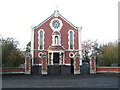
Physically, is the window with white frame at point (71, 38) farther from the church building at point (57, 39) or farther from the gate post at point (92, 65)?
the gate post at point (92, 65)

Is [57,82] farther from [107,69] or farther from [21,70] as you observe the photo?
[107,69]

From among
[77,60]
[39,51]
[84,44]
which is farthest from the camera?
[84,44]

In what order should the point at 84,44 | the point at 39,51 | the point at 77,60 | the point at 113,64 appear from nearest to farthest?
the point at 77,60, the point at 113,64, the point at 39,51, the point at 84,44

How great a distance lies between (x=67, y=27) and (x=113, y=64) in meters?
15.0

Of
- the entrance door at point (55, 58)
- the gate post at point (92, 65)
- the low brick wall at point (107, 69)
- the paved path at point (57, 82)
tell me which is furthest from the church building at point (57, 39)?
the paved path at point (57, 82)

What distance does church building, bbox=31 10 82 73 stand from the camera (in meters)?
29.2

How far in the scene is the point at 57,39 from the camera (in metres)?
30.0

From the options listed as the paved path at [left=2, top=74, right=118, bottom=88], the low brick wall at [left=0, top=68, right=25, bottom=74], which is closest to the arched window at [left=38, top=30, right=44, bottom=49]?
the low brick wall at [left=0, top=68, right=25, bottom=74]

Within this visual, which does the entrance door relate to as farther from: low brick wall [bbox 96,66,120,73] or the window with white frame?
low brick wall [bbox 96,66,120,73]

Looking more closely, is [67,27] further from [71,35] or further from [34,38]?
[34,38]

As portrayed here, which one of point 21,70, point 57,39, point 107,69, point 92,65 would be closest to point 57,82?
point 21,70

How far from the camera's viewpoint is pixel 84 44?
169ft

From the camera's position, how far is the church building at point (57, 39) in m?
29.2

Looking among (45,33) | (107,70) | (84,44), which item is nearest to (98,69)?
(107,70)
